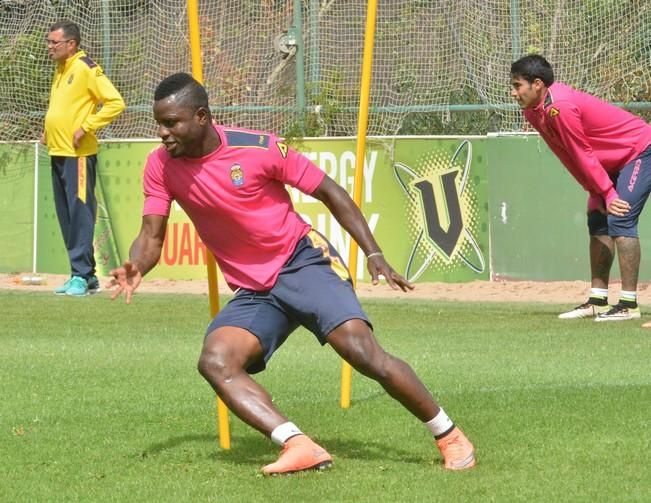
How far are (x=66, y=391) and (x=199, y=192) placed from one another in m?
2.68

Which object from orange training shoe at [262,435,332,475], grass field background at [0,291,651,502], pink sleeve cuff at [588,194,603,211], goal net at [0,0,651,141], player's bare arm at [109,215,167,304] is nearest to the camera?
grass field background at [0,291,651,502]

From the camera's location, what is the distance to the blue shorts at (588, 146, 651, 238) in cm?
1229

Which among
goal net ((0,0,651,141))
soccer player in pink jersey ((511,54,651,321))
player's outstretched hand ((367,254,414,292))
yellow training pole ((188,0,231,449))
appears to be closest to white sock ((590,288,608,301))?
soccer player in pink jersey ((511,54,651,321))

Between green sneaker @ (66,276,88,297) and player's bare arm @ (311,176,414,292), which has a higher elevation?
player's bare arm @ (311,176,414,292)

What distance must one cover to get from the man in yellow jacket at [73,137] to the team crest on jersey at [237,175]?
29.3 feet

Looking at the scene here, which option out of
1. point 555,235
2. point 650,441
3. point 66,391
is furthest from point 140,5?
point 650,441

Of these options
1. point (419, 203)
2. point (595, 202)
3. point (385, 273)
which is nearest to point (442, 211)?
point (419, 203)

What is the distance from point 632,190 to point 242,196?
662 cm

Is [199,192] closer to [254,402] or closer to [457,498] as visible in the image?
[254,402]

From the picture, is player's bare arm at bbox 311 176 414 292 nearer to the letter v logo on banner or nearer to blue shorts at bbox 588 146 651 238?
blue shorts at bbox 588 146 651 238

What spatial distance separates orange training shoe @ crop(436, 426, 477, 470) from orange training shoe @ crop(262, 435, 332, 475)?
532mm

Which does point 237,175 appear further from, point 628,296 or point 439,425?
point 628,296

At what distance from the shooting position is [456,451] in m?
6.32

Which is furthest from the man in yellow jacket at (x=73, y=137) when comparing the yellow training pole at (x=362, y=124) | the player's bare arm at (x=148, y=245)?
the player's bare arm at (x=148, y=245)
